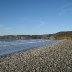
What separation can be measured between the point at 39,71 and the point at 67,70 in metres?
2.13

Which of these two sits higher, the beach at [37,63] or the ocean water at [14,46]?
the beach at [37,63]

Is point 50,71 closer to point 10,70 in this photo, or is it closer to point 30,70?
point 30,70

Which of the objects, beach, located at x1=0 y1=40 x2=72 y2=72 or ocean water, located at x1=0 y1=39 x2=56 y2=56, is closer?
beach, located at x1=0 y1=40 x2=72 y2=72

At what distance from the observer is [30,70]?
12.7m

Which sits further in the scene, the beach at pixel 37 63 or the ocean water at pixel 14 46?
the ocean water at pixel 14 46

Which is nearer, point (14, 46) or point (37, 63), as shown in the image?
point (37, 63)

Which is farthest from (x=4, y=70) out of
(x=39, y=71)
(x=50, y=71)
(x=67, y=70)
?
(x=67, y=70)

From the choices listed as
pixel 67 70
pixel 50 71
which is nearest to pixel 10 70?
pixel 50 71

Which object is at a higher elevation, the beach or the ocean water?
the beach

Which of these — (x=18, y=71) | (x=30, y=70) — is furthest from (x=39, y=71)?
(x=18, y=71)

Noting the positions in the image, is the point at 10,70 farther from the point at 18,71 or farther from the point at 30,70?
the point at 30,70

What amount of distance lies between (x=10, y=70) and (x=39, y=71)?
92.4 inches

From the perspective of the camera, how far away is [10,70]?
504 inches

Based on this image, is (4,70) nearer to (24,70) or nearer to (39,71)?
(24,70)
